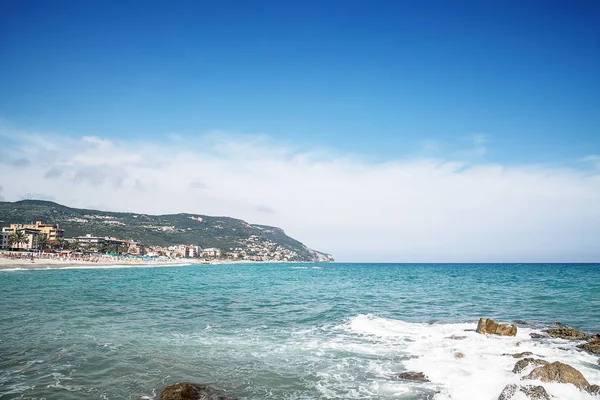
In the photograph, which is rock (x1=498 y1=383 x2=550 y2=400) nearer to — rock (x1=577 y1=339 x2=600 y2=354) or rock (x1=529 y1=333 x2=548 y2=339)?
rock (x1=577 y1=339 x2=600 y2=354)

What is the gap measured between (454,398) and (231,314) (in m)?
19.0

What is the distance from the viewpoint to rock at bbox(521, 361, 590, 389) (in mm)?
11523

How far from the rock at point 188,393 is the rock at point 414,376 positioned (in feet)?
20.3

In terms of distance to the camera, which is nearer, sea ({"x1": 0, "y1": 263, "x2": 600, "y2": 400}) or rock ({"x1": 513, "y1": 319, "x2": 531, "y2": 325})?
sea ({"x1": 0, "y1": 263, "x2": 600, "y2": 400})

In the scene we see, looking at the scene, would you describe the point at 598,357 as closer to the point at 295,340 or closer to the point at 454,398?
the point at 454,398

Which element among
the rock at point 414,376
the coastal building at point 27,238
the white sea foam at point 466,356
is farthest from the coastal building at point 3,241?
the rock at point 414,376

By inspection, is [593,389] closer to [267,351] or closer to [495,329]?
[495,329]

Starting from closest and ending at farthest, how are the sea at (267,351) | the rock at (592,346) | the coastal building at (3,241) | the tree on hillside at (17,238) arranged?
1. the sea at (267,351)
2. the rock at (592,346)
3. the tree on hillside at (17,238)
4. the coastal building at (3,241)

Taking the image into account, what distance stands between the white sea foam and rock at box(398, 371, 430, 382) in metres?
0.28

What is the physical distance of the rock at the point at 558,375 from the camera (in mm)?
11523

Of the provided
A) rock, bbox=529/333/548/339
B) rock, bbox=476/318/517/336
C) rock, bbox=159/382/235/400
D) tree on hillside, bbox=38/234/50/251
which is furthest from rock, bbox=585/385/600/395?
tree on hillside, bbox=38/234/50/251

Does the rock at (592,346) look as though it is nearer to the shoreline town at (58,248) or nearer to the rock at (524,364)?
the rock at (524,364)

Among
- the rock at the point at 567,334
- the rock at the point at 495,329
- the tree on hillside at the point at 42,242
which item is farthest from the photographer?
the tree on hillside at the point at 42,242

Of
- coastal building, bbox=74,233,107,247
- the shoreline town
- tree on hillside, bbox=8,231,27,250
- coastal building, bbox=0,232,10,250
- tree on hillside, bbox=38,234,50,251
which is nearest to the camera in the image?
the shoreline town
